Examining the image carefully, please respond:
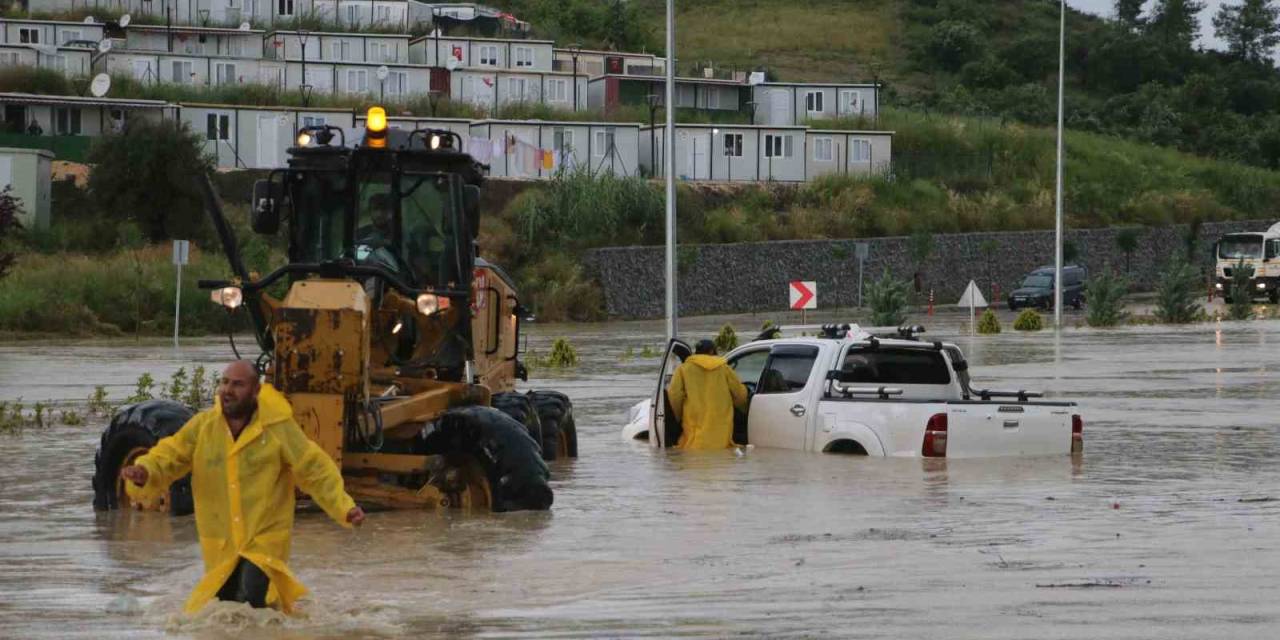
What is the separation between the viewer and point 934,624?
10109mm

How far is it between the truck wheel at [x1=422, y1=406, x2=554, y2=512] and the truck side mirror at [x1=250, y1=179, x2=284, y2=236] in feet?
6.57

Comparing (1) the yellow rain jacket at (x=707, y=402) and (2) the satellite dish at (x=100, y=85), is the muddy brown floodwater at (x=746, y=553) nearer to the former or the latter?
Answer: (1) the yellow rain jacket at (x=707, y=402)

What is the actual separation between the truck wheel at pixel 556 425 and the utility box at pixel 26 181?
163 ft

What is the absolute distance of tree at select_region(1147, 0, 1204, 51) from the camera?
158812 millimetres

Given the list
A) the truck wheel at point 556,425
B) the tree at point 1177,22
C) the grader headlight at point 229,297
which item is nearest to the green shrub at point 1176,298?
the truck wheel at point 556,425

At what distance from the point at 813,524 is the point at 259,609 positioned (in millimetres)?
5957

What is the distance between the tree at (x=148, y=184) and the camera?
66.6 m

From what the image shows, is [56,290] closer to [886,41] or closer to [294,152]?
[294,152]

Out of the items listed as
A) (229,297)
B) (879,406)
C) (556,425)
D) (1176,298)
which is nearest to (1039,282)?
(1176,298)

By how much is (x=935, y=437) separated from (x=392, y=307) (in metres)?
5.43

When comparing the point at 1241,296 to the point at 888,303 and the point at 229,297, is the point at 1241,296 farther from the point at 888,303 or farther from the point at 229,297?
the point at 229,297

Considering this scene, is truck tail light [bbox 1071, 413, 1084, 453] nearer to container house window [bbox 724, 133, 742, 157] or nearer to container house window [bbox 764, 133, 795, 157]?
container house window [bbox 724, 133, 742, 157]

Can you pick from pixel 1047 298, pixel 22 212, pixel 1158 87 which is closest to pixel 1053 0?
pixel 1158 87

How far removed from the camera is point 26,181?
67.2 meters
